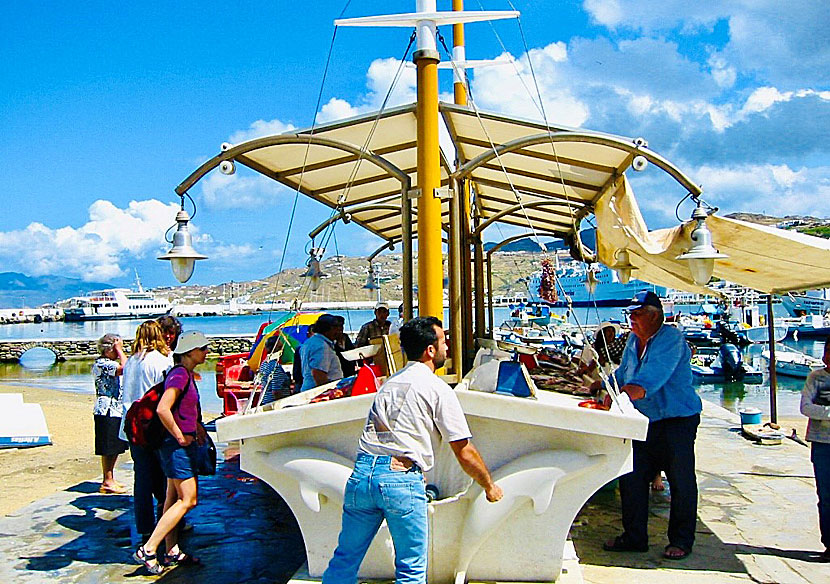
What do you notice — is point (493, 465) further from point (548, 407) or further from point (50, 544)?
point (50, 544)

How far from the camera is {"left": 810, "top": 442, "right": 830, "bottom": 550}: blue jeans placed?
204 inches

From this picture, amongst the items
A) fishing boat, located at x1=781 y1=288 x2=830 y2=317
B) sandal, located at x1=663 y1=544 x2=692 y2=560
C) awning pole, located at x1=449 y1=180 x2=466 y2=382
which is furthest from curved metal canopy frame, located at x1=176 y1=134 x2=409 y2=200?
fishing boat, located at x1=781 y1=288 x2=830 y2=317

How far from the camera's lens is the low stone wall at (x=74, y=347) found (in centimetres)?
4550

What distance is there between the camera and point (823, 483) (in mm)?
5203

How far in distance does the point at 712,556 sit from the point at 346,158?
201 inches

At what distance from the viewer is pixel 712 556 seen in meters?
5.29

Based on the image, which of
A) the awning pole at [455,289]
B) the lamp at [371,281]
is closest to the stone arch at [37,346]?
the lamp at [371,281]

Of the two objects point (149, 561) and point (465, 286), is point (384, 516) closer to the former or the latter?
point (149, 561)

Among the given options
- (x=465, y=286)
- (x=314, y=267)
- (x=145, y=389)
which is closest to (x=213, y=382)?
(x=314, y=267)

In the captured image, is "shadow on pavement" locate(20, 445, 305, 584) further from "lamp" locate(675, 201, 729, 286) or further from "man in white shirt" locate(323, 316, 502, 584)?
"lamp" locate(675, 201, 729, 286)

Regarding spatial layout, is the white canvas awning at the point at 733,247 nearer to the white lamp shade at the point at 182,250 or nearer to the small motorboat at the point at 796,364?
the white lamp shade at the point at 182,250

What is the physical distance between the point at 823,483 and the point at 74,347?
49505 millimetres

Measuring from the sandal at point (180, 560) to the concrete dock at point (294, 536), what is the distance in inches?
3.2

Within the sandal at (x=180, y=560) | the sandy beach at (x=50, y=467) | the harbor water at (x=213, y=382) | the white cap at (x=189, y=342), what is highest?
the white cap at (x=189, y=342)
